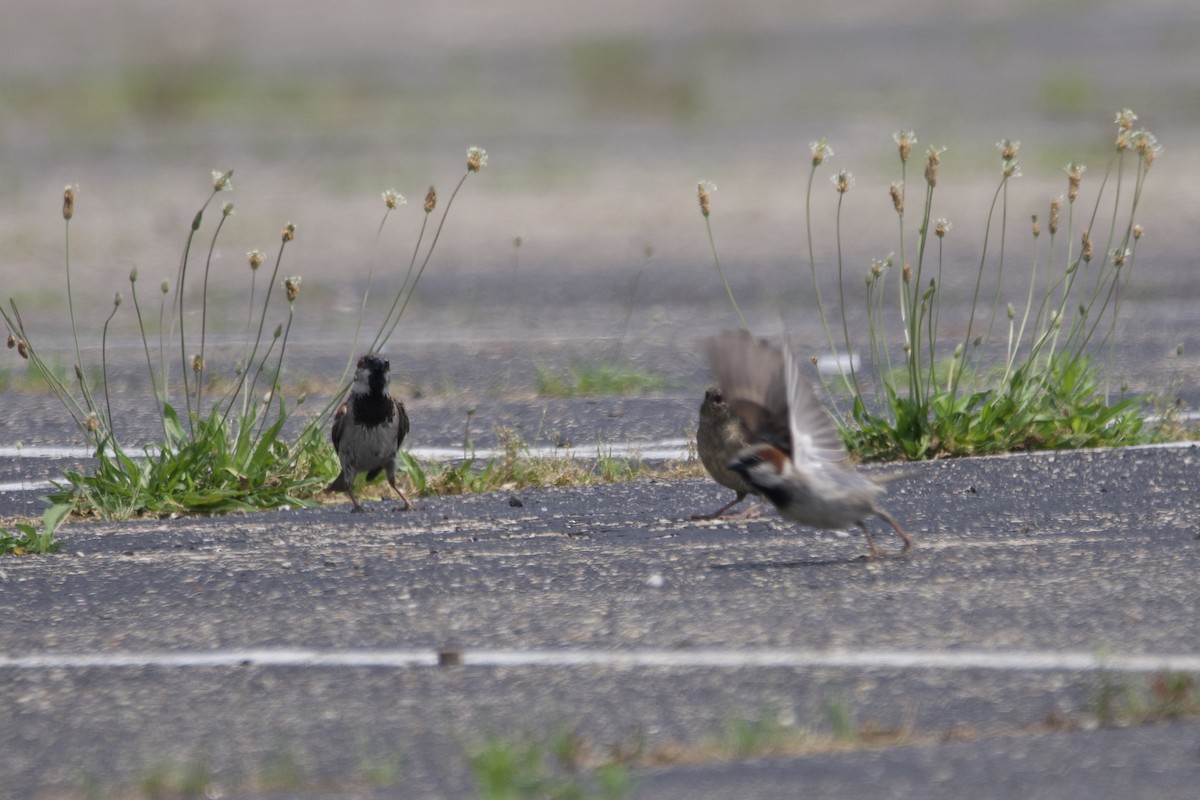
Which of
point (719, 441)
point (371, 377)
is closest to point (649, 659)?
point (719, 441)

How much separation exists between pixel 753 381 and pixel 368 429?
6.50 ft

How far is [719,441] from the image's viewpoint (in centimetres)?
728

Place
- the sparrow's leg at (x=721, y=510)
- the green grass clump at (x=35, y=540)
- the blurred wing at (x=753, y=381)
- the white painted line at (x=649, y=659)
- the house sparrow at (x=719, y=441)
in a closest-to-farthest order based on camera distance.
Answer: the white painted line at (x=649, y=659), the blurred wing at (x=753, y=381), the green grass clump at (x=35, y=540), the sparrow's leg at (x=721, y=510), the house sparrow at (x=719, y=441)

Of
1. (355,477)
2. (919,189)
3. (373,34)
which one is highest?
(373,34)

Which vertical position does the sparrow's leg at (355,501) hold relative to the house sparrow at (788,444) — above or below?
below

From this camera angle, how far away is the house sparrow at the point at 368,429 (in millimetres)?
7602

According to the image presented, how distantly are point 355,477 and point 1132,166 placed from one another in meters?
14.7

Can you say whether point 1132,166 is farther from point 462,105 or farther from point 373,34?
point 373,34

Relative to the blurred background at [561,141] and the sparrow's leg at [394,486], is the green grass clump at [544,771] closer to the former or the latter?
the sparrow's leg at [394,486]

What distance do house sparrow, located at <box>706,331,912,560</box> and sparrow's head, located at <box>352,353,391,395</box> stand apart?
1993mm

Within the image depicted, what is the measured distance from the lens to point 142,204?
20094 millimetres

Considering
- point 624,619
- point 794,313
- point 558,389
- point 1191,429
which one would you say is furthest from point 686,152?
point 624,619

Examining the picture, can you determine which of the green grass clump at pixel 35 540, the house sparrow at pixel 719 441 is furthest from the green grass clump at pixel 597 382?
the green grass clump at pixel 35 540

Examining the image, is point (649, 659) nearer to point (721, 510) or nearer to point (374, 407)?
point (721, 510)
